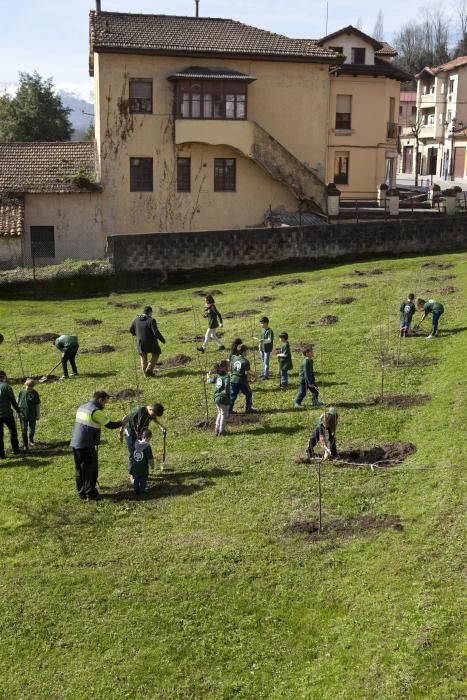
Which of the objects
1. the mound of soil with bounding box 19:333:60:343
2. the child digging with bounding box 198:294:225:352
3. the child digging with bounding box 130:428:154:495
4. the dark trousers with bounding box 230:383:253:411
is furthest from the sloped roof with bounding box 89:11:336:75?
the child digging with bounding box 130:428:154:495

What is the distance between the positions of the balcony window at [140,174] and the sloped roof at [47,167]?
2109 millimetres

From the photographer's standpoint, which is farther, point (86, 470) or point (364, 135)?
point (364, 135)

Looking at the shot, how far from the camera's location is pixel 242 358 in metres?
18.2

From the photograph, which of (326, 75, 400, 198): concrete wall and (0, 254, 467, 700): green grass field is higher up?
(326, 75, 400, 198): concrete wall

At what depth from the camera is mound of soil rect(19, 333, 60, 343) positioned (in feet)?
88.2

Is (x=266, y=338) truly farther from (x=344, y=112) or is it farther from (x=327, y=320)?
(x=344, y=112)

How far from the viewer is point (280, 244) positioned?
37688 mm

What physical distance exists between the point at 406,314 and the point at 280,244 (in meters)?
15.0

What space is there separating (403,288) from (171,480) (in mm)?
17325

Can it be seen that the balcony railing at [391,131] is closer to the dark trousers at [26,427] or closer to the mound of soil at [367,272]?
the mound of soil at [367,272]

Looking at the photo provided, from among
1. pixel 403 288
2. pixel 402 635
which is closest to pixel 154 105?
pixel 403 288

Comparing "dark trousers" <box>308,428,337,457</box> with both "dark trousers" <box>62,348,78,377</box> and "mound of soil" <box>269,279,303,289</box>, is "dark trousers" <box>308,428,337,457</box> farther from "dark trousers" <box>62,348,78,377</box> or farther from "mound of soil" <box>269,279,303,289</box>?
"mound of soil" <box>269,279,303,289</box>

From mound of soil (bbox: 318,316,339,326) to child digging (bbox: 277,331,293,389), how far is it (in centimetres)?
625

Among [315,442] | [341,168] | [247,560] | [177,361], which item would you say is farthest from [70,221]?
[247,560]
